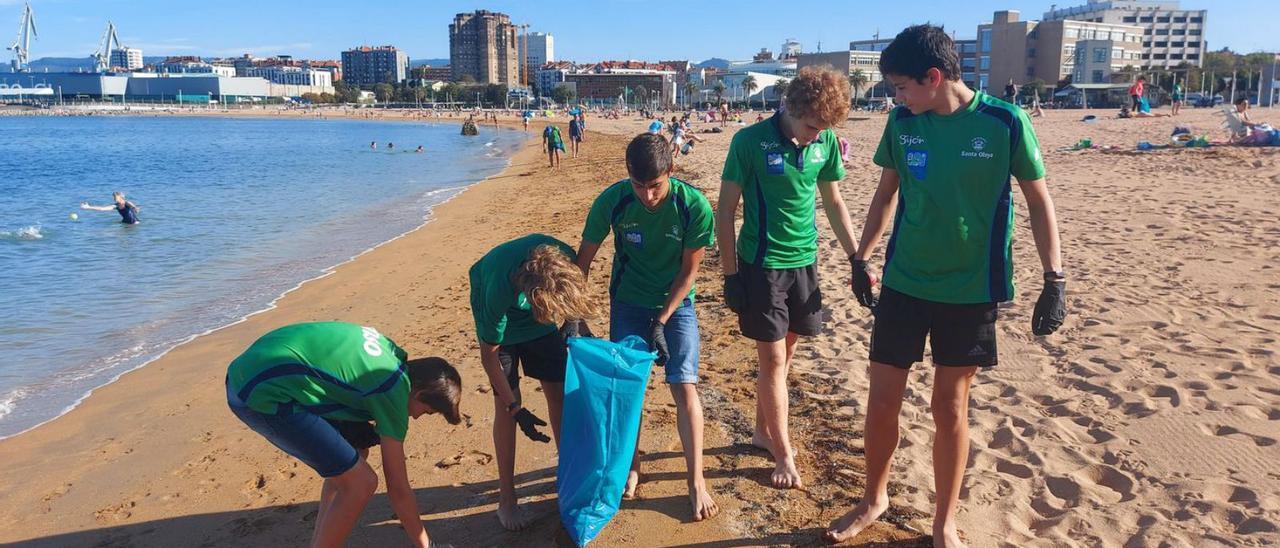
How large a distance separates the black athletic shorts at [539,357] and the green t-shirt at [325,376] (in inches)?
23.4

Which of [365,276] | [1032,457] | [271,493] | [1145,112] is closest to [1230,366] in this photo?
[1032,457]

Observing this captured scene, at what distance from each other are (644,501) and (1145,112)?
35.8 m

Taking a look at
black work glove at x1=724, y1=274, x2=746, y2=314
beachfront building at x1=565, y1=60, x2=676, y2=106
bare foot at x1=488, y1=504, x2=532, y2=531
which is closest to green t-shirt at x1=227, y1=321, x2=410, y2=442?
bare foot at x1=488, y1=504, x2=532, y2=531

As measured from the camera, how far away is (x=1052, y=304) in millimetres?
2793

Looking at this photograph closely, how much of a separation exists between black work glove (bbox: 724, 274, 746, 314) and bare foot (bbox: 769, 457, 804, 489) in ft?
2.42

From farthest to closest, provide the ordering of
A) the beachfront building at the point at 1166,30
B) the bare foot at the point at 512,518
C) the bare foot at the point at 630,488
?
the beachfront building at the point at 1166,30 → the bare foot at the point at 630,488 → the bare foot at the point at 512,518

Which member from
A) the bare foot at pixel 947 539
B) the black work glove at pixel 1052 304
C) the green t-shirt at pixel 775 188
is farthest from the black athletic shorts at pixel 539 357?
the black work glove at pixel 1052 304

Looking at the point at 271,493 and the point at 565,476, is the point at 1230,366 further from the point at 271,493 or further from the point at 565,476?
the point at 271,493

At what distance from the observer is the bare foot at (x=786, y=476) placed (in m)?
3.62

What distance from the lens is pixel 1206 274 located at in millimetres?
6762

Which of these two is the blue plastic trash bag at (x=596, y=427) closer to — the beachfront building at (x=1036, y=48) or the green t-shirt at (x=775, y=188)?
the green t-shirt at (x=775, y=188)

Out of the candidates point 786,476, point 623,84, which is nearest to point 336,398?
point 786,476

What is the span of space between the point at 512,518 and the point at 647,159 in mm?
1590

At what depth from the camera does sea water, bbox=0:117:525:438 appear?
710 centimetres
